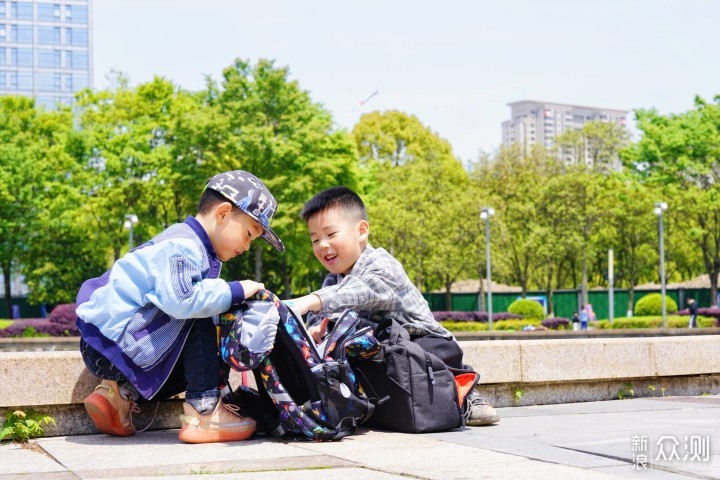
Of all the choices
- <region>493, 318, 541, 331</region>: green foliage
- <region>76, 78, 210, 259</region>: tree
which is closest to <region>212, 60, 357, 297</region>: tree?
<region>76, 78, 210, 259</region>: tree

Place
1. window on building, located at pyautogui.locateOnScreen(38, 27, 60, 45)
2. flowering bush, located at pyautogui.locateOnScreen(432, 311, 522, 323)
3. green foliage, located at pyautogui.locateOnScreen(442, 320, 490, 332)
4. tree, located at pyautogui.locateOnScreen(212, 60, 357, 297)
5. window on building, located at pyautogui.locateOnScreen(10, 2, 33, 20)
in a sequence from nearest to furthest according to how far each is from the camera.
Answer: tree, located at pyautogui.locateOnScreen(212, 60, 357, 297) < green foliage, located at pyautogui.locateOnScreen(442, 320, 490, 332) < flowering bush, located at pyautogui.locateOnScreen(432, 311, 522, 323) < window on building, located at pyautogui.locateOnScreen(38, 27, 60, 45) < window on building, located at pyautogui.locateOnScreen(10, 2, 33, 20)

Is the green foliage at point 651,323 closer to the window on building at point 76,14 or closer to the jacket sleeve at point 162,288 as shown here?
the jacket sleeve at point 162,288

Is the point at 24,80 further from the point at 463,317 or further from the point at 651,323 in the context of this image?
the point at 651,323

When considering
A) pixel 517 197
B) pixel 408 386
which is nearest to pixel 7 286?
pixel 517 197

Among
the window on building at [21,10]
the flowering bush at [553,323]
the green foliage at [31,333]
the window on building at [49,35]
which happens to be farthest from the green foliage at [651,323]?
the window on building at [21,10]

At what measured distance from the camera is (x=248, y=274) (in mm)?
44125

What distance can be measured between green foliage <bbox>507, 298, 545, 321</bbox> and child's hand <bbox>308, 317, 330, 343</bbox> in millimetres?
37381

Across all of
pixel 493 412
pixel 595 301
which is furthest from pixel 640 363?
pixel 595 301

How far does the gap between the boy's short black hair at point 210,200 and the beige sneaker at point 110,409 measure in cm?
105

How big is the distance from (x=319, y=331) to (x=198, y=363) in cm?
75

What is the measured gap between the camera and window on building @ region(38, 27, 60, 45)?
103 metres

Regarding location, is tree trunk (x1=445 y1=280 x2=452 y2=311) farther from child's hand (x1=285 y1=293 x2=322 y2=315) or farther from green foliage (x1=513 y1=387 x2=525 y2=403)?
child's hand (x1=285 y1=293 x2=322 y2=315)

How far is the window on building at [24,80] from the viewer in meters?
102

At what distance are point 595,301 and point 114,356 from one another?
47582 millimetres
